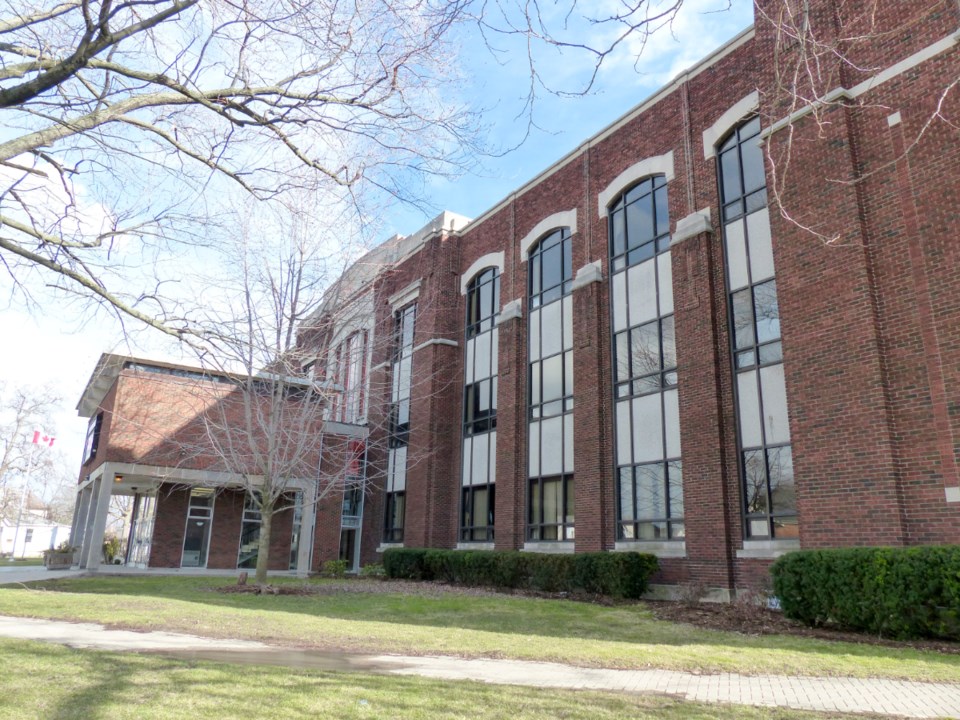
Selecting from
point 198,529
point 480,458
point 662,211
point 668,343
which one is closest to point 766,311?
point 668,343

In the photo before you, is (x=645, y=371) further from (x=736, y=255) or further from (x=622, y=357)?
(x=736, y=255)

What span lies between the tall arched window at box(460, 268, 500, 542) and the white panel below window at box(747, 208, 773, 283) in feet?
34.7

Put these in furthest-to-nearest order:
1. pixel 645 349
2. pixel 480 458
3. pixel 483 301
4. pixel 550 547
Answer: pixel 483 301 → pixel 480 458 → pixel 550 547 → pixel 645 349

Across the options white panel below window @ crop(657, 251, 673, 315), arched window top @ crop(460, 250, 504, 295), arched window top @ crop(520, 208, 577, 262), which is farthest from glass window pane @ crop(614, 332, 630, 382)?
arched window top @ crop(460, 250, 504, 295)

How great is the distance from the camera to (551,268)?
22.7 metres

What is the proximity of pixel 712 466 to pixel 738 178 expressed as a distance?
261 inches

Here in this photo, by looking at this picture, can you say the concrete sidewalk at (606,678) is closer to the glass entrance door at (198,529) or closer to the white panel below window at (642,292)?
the white panel below window at (642,292)

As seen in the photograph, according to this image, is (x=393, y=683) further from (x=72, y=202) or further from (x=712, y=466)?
(x=712, y=466)

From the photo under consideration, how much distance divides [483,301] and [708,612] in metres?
15.2

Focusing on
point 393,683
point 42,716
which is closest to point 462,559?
point 393,683

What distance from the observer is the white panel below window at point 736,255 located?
15.9m

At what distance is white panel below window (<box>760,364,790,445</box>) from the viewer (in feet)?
46.9

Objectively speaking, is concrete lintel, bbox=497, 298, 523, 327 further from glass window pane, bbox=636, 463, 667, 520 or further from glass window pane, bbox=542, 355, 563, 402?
glass window pane, bbox=636, 463, 667, 520

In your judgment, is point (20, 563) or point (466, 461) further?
point (20, 563)
